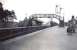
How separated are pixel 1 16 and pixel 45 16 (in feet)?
215

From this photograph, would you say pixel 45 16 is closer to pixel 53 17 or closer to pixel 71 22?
pixel 53 17

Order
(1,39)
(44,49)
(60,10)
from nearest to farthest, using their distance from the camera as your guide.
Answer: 1. (44,49)
2. (1,39)
3. (60,10)

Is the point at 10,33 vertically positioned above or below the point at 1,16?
below

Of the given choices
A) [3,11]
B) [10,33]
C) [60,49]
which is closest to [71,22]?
[3,11]

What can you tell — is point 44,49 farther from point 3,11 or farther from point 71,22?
point 71,22

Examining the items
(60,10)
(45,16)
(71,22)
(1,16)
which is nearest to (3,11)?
(1,16)

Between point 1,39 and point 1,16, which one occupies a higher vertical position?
point 1,16

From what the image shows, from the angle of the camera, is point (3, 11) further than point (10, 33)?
Yes

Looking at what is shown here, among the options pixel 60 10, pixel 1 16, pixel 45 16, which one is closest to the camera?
pixel 1 16

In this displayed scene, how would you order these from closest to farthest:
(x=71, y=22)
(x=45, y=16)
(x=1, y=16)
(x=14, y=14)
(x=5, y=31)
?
(x=5, y=31), (x=1, y=16), (x=14, y=14), (x=71, y=22), (x=45, y=16)

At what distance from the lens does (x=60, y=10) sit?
74.5m

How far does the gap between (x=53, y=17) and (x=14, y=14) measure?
5550 cm

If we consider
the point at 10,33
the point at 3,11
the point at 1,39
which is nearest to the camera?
the point at 1,39

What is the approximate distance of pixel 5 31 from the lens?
1506 centimetres
